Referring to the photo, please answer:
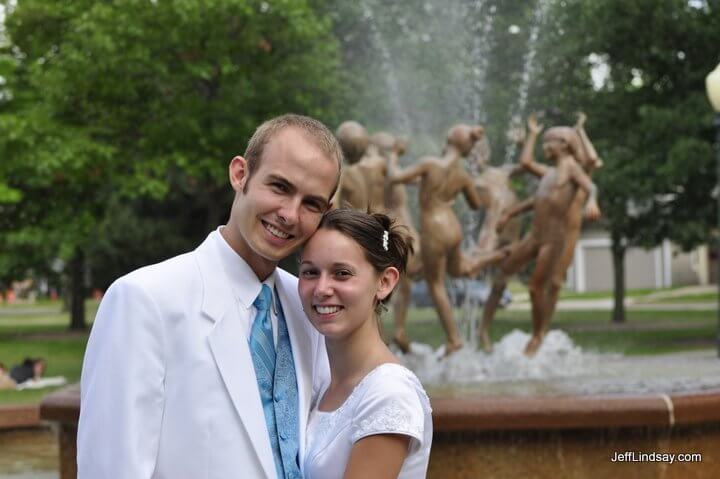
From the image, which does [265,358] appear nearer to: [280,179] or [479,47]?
[280,179]

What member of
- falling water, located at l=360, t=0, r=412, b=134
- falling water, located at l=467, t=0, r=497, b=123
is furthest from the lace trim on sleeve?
falling water, located at l=360, t=0, r=412, b=134

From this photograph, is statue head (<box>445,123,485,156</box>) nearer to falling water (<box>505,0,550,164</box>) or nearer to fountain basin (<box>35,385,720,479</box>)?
fountain basin (<box>35,385,720,479</box>)

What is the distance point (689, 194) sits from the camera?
68.8 feet

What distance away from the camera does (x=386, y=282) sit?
107 inches

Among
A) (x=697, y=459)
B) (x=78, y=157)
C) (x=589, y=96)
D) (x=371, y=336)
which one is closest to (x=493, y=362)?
(x=697, y=459)

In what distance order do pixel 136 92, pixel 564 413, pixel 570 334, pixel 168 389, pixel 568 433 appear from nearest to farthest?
1. pixel 168 389
2. pixel 564 413
3. pixel 568 433
4. pixel 136 92
5. pixel 570 334

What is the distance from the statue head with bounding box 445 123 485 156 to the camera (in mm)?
10039

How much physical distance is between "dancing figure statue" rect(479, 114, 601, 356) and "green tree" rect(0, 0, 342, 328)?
33.3 ft

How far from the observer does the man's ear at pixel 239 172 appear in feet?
8.52

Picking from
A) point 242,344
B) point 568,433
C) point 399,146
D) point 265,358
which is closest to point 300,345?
point 265,358

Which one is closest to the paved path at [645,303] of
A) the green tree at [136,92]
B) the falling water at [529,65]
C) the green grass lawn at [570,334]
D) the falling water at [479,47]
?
the green grass lawn at [570,334]

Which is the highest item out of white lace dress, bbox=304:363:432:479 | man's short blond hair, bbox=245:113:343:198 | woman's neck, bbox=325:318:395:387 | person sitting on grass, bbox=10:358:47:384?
man's short blond hair, bbox=245:113:343:198

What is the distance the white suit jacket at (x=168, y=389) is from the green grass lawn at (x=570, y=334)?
34.7ft

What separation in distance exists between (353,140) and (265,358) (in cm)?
775
